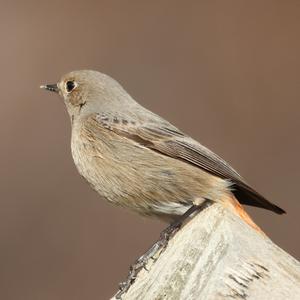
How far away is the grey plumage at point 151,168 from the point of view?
5176 millimetres

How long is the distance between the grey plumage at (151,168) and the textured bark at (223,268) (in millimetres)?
2006

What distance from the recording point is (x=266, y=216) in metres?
7.64

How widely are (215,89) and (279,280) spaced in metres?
6.51

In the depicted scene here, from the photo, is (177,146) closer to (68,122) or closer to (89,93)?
(89,93)

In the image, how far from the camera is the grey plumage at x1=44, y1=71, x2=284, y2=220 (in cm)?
518

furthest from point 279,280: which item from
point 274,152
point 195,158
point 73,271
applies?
point 274,152

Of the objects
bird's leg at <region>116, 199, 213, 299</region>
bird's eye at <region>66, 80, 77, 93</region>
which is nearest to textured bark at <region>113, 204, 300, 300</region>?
bird's leg at <region>116, 199, 213, 299</region>

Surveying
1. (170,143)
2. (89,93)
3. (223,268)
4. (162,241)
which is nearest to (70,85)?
(89,93)

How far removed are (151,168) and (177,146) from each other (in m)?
0.21

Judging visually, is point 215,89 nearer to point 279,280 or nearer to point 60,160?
point 60,160

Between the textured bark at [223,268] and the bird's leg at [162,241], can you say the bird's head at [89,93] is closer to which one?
the bird's leg at [162,241]

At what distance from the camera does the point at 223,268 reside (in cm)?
271

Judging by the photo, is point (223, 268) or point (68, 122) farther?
point (68, 122)

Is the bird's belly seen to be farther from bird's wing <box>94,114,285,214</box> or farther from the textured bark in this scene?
the textured bark
